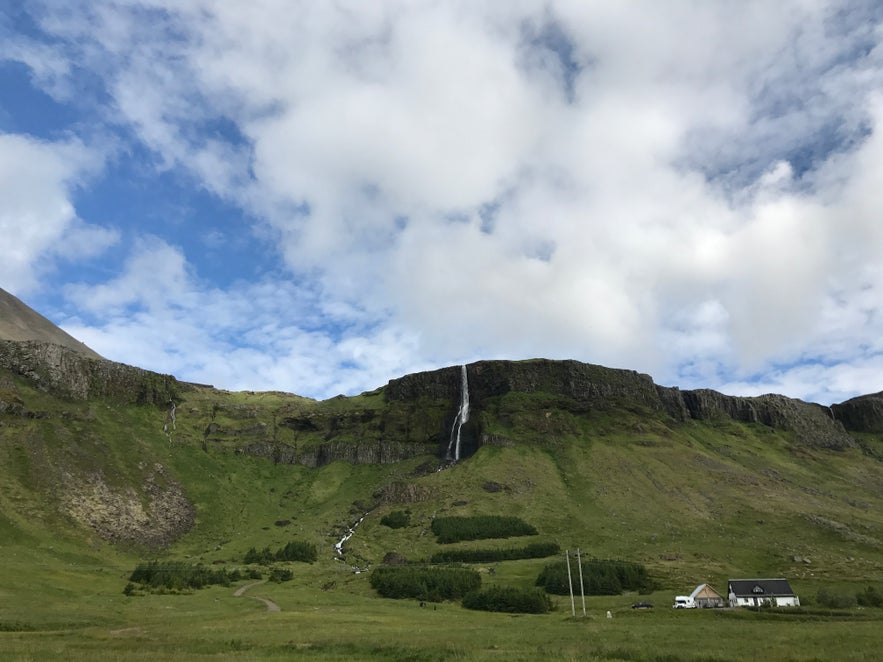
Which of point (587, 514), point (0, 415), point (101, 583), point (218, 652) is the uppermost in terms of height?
point (0, 415)

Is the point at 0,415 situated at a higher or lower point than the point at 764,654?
higher

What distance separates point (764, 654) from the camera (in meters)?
35.9

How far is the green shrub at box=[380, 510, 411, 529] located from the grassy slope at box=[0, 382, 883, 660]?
7.28 ft

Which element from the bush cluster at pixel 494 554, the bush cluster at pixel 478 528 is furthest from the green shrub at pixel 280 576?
the bush cluster at pixel 478 528

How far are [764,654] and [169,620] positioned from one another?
63.3m

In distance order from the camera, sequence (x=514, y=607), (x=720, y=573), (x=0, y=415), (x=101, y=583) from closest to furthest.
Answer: (x=514, y=607)
(x=101, y=583)
(x=720, y=573)
(x=0, y=415)

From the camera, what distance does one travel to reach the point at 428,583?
381 ft

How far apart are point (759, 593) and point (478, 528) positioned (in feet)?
261

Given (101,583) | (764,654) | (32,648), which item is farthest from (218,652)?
(101,583)

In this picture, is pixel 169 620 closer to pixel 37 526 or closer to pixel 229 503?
pixel 37 526

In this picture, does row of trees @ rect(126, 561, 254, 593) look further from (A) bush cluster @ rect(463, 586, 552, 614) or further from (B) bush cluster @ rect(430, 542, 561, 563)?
(A) bush cluster @ rect(463, 586, 552, 614)

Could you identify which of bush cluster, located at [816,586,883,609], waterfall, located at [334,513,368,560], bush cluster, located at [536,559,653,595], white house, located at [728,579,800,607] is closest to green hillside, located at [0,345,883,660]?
waterfall, located at [334,513,368,560]

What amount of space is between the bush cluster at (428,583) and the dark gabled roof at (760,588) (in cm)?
4585

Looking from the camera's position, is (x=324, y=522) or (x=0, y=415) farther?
(x=324, y=522)
